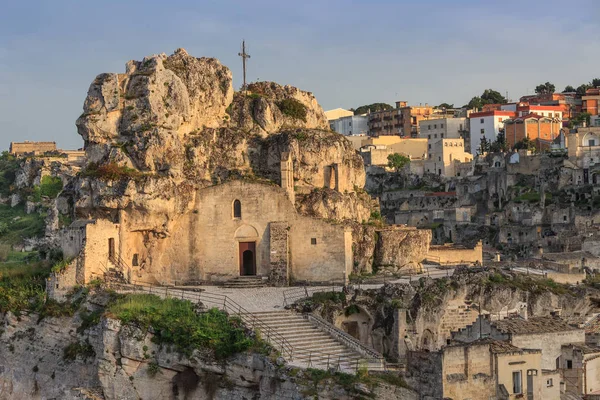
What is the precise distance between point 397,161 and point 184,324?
7729 cm

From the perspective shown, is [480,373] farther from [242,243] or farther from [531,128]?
[531,128]

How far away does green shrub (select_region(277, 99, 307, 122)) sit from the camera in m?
Result: 49.8

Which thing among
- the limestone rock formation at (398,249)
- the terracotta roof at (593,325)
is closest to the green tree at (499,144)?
the limestone rock formation at (398,249)

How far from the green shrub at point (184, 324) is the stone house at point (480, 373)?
6264mm

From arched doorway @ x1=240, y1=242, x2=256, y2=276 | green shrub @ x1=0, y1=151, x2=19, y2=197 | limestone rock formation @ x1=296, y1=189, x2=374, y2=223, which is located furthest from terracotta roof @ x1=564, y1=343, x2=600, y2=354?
green shrub @ x1=0, y1=151, x2=19, y2=197

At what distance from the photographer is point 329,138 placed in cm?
4834

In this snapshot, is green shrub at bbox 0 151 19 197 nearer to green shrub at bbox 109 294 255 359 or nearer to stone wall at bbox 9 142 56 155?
stone wall at bbox 9 142 56 155

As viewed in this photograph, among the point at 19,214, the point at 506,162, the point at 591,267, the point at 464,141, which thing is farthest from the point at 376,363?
the point at 464,141

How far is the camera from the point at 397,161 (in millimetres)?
112125

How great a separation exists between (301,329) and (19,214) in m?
53.7

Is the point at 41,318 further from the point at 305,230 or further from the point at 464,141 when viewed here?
the point at 464,141

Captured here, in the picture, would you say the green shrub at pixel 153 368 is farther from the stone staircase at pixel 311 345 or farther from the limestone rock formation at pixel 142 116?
the limestone rock formation at pixel 142 116

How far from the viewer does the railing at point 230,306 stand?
118 ft

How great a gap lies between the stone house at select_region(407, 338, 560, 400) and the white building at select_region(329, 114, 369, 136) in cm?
10200
